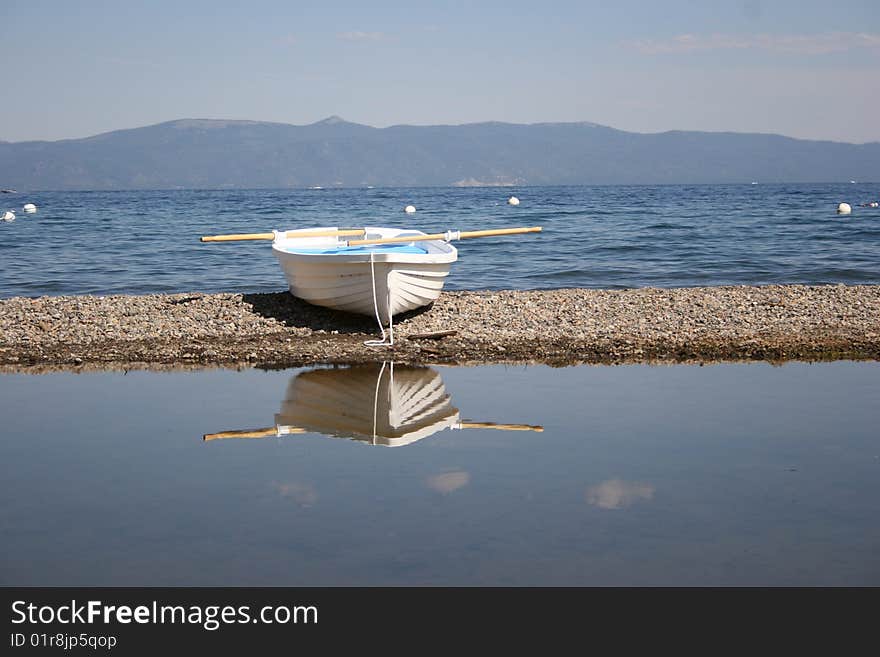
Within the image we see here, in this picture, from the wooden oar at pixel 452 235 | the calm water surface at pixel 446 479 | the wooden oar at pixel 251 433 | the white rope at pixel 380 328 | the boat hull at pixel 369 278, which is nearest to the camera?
the calm water surface at pixel 446 479

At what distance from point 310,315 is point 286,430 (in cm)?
682

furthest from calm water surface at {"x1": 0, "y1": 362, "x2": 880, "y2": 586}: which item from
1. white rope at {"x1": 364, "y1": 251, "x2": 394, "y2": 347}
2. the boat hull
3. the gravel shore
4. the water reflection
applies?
the boat hull

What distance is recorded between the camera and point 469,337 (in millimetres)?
15555

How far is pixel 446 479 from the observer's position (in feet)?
29.1

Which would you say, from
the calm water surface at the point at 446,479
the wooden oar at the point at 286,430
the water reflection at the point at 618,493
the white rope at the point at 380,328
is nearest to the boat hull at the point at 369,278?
the white rope at the point at 380,328

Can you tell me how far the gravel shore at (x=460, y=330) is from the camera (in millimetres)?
14602

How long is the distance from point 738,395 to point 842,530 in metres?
4.53

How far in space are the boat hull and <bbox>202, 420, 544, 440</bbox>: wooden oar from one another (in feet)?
17.3

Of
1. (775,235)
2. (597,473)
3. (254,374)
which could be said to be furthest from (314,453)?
(775,235)

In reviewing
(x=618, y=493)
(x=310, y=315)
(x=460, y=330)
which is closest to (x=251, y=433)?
(x=618, y=493)

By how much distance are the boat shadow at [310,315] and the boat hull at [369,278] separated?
0.80 ft

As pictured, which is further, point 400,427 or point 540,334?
point 540,334

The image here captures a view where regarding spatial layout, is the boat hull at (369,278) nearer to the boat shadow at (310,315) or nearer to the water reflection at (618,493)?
the boat shadow at (310,315)

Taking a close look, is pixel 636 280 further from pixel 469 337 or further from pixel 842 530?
pixel 842 530
